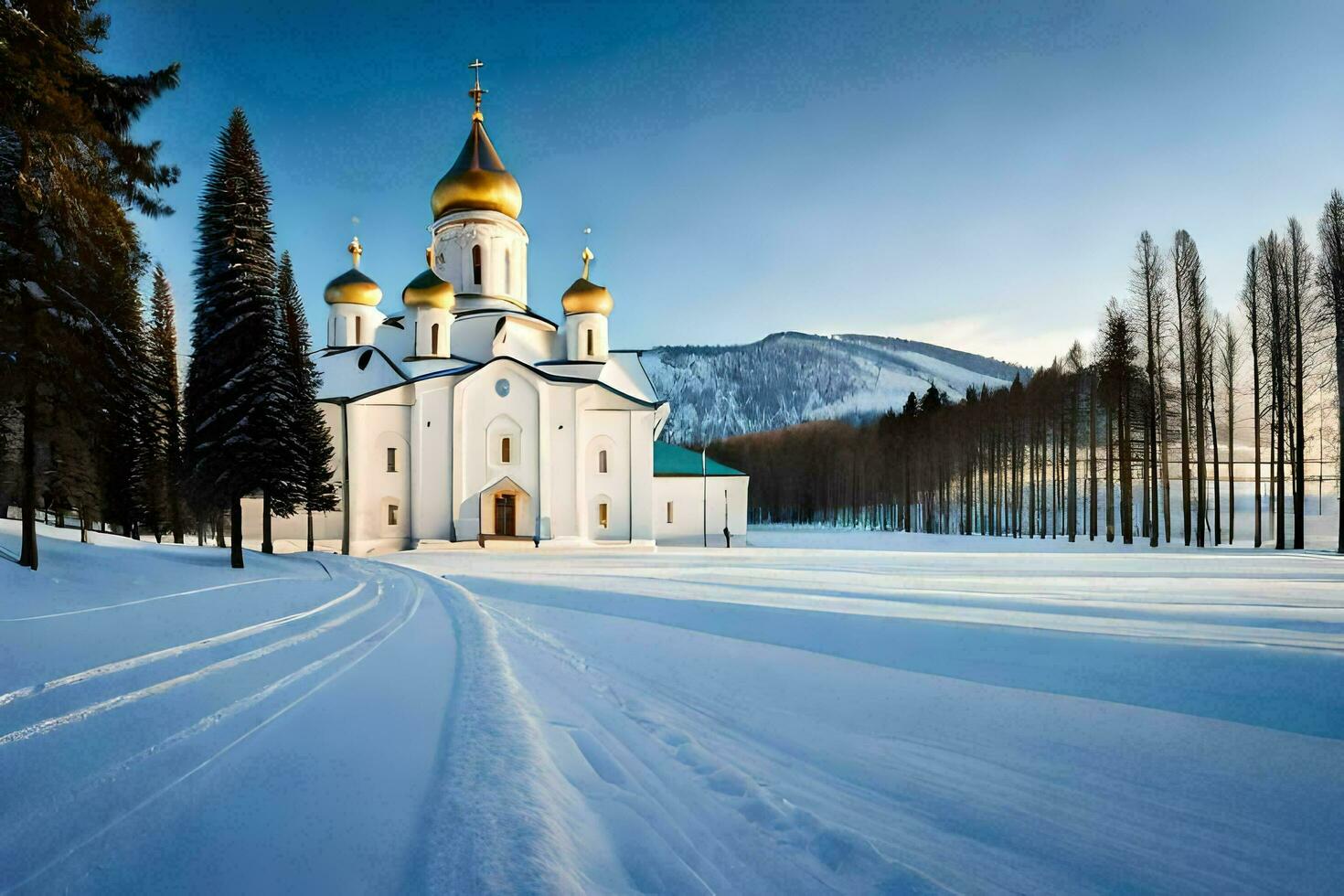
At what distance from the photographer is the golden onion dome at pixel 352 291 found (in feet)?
126

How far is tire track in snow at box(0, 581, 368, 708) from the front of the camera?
4.94 m

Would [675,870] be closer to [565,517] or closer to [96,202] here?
[96,202]

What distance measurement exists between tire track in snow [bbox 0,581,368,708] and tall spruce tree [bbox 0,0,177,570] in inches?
278

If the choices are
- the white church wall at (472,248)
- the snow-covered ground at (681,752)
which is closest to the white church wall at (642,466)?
the white church wall at (472,248)

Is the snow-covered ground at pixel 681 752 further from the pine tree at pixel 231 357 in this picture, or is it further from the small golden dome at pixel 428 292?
the small golden dome at pixel 428 292

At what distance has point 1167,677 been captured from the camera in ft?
17.4

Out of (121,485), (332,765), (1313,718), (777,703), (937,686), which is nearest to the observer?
(332,765)

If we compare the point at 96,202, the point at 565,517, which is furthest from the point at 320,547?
the point at 96,202

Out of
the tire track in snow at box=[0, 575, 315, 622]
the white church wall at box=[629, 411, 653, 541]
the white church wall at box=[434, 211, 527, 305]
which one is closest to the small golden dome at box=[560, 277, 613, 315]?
the white church wall at box=[434, 211, 527, 305]

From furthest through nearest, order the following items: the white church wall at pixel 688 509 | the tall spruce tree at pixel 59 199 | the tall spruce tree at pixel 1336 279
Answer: the white church wall at pixel 688 509 → the tall spruce tree at pixel 1336 279 → the tall spruce tree at pixel 59 199

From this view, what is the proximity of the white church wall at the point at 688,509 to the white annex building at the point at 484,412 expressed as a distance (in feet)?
0.24

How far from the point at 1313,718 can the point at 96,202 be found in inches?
616

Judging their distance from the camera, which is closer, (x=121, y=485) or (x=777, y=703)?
(x=777, y=703)

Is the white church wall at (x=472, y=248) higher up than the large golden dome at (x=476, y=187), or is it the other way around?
the large golden dome at (x=476, y=187)
